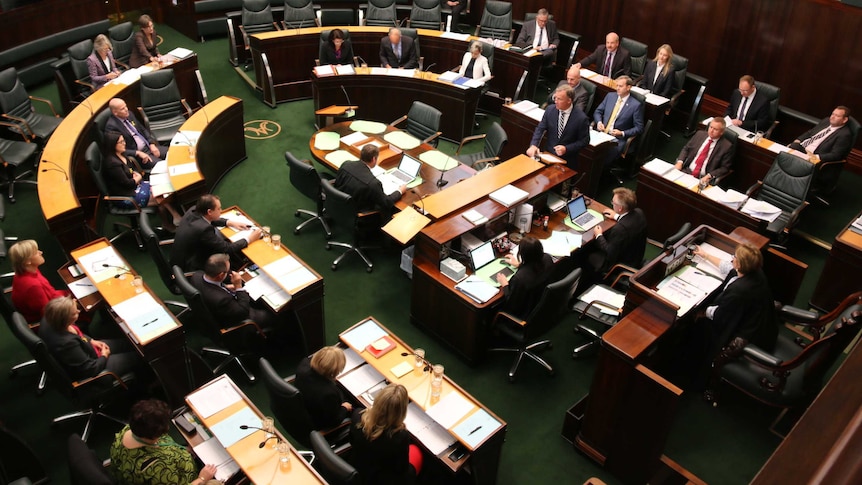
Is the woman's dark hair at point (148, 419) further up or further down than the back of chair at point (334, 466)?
further up

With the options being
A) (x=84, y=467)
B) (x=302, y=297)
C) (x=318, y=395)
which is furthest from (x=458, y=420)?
(x=84, y=467)

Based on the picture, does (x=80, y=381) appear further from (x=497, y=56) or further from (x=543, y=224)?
(x=497, y=56)

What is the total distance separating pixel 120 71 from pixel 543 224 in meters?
6.69

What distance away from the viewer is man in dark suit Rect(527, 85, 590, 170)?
25.1 ft

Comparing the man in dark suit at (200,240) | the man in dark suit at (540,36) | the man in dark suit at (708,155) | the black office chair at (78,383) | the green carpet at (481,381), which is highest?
the man in dark suit at (540,36)

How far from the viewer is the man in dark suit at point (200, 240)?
19.9 ft

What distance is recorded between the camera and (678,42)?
11.0 metres

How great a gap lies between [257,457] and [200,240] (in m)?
2.48

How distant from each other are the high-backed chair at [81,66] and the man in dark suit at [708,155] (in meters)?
7.98

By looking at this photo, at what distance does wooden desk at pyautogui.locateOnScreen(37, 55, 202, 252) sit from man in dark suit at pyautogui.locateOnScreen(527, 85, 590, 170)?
4.83 meters

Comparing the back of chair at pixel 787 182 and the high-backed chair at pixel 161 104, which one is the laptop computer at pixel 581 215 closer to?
the back of chair at pixel 787 182

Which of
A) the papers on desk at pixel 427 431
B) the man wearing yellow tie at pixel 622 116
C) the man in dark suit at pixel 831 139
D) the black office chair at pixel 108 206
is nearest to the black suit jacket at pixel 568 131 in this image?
the man wearing yellow tie at pixel 622 116

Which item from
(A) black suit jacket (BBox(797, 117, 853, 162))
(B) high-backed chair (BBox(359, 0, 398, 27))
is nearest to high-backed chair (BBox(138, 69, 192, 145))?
(B) high-backed chair (BBox(359, 0, 398, 27))

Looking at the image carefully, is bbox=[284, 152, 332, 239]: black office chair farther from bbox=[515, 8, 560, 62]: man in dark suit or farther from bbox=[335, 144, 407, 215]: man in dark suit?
bbox=[515, 8, 560, 62]: man in dark suit
